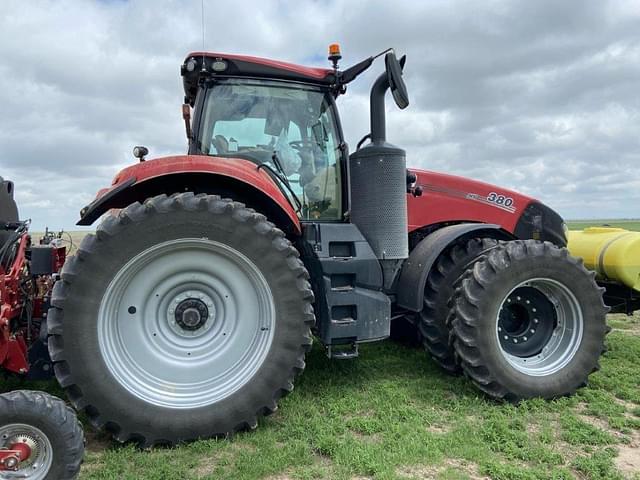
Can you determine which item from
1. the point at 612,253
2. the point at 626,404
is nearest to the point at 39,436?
the point at 626,404

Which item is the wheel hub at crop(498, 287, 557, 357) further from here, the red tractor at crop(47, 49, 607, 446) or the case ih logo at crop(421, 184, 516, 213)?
the case ih logo at crop(421, 184, 516, 213)

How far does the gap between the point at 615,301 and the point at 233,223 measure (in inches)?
170

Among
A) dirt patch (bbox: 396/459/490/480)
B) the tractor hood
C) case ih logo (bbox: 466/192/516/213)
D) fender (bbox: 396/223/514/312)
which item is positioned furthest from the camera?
case ih logo (bbox: 466/192/516/213)

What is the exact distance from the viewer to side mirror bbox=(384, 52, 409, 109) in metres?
3.71

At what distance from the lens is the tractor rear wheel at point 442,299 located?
4379 mm

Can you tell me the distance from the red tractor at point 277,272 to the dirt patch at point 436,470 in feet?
3.12

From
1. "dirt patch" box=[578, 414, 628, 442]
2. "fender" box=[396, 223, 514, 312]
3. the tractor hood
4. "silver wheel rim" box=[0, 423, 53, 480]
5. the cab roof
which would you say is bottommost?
"dirt patch" box=[578, 414, 628, 442]

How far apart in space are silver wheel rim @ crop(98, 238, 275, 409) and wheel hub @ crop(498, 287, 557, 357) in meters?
2.15

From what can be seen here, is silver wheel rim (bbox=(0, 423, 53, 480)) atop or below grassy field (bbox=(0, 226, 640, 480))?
atop

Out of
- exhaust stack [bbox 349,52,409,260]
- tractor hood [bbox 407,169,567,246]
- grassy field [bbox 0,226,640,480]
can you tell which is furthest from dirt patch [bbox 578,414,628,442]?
tractor hood [bbox 407,169,567,246]

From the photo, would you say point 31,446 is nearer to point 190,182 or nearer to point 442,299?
point 190,182

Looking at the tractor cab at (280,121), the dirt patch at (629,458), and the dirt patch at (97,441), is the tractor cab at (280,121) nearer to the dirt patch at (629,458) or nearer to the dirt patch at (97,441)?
the dirt patch at (97,441)

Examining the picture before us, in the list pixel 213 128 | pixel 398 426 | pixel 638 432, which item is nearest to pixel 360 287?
pixel 398 426

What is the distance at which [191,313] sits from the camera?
3406 mm
